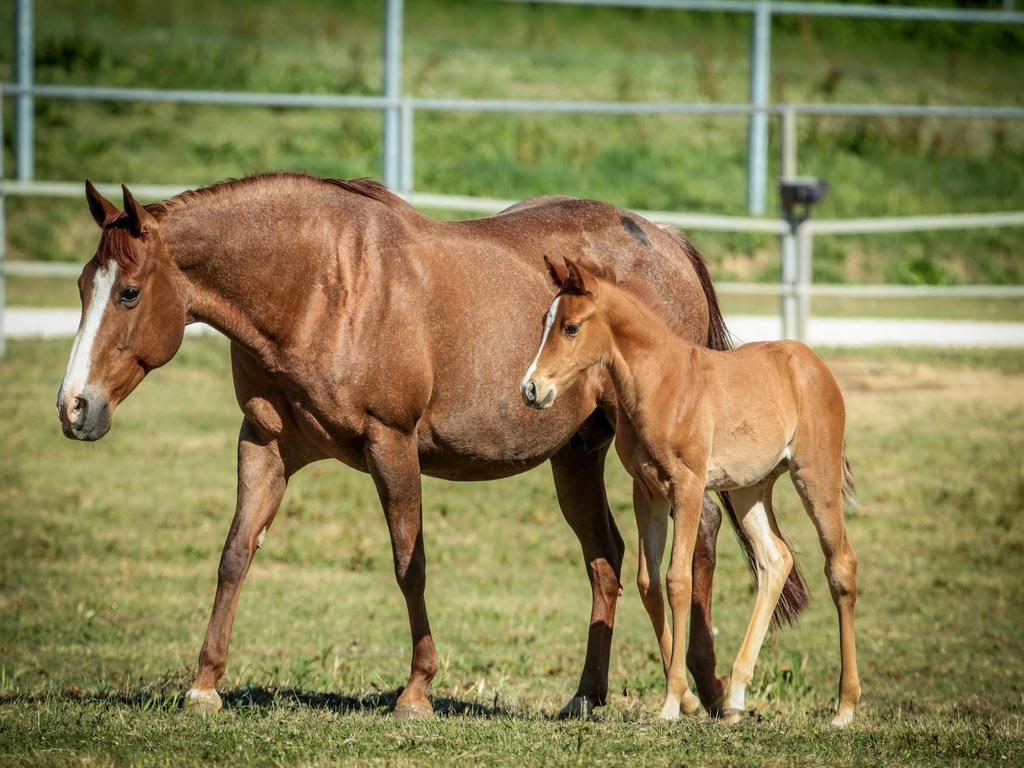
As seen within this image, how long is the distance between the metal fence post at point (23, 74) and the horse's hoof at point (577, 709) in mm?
10297

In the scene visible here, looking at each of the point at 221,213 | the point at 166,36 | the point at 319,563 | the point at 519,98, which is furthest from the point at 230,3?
the point at 221,213

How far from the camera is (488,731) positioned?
15.6 ft

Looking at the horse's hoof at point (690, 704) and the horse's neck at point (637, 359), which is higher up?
the horse's neck at point (637, 359)

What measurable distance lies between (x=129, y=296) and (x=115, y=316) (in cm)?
8

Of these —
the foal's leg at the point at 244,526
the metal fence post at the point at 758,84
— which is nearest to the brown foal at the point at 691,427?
the foal's leg at the point at 244,526

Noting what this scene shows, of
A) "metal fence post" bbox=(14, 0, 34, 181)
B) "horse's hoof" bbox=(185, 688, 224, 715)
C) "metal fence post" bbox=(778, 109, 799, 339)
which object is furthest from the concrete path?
"horse's hoof" bbox=(185, 688, 224, 715)

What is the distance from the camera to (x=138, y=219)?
4.83 meters

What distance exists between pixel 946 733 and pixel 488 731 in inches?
63.8

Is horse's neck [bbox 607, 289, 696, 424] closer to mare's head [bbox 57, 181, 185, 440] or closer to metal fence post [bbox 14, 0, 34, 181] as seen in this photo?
mare's head [bbox 57, 181, 185, 440]

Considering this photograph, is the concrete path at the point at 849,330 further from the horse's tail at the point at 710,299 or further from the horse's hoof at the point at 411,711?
the horse's hoof at the point at 411,711


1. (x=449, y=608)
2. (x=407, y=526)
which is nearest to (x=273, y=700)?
(x=407, y=526)

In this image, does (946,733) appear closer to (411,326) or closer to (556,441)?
(556,441)

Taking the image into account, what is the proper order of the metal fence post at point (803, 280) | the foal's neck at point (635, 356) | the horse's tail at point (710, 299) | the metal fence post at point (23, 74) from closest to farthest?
the foal's neck at point (635, 356), the horse's tail at point (710, 299), the metal fence post at point (803, 280), the metal fence post at point (23, 74)

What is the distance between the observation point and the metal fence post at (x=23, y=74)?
47.2 feet
